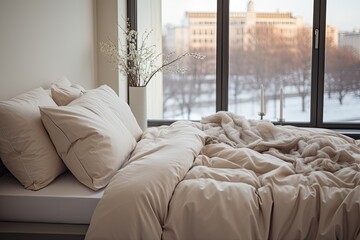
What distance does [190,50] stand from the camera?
483 cm

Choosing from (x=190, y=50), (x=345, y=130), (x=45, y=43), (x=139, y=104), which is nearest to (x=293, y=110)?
(x=345, y=130)

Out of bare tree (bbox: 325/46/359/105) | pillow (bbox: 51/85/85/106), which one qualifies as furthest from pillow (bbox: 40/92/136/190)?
bare tree (bbox: 325/46/359/105)

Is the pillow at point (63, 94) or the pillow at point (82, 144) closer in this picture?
the pillow at point (82, 144)

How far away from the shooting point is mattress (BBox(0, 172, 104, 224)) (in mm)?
2139

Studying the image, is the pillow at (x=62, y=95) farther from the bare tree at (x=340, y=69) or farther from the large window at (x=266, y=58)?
the bare tree at (x=340, y=69)

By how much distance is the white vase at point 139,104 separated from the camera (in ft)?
13.4

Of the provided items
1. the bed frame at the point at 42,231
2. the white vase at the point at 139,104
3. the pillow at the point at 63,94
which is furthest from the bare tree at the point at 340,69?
the bed frame at the point at 42,231

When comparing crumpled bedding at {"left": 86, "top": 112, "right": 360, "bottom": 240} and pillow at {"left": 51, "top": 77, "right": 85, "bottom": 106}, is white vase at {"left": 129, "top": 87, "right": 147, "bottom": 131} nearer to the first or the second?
pillow at {"left": 51, "top": 77, "right": 85, "bottom": 106}

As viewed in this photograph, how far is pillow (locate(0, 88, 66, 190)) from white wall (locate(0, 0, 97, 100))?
42 centimetres

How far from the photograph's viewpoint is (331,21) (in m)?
4.62

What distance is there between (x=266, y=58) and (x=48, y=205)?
122 inches

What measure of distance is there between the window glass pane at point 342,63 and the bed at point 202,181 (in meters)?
1.90

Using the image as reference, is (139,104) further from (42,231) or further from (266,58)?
(42,231)

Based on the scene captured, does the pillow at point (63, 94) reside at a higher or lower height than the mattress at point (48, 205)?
higher
